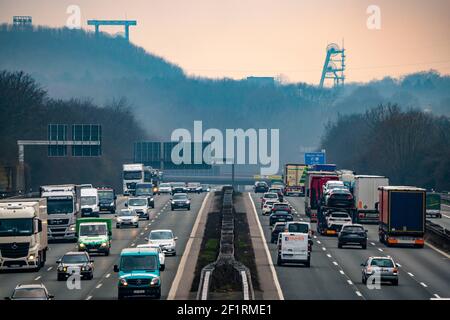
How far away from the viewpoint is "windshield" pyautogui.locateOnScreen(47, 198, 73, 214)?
264 ft

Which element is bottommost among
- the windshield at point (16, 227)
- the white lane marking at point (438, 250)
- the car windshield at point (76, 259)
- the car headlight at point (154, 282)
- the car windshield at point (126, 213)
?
the white lane marking at point (438, 250)

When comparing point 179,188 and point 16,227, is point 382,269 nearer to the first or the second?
point 16,227

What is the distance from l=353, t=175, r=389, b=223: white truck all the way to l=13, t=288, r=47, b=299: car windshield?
54.3 meters

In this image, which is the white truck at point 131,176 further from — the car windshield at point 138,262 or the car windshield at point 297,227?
the car windshield at point 138,262

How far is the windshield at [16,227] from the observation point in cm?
6091

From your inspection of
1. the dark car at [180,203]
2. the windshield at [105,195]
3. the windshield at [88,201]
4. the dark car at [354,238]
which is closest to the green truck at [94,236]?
the dark car at [354,238]

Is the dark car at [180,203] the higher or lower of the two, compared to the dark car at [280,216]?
lower

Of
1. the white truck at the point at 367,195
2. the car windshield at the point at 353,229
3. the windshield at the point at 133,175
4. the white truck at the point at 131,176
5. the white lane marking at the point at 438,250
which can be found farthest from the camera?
the windshield at the point at 133,175

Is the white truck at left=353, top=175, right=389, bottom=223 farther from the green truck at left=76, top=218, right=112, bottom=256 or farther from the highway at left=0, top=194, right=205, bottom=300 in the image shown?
the green truck at left=76, top=218, right=112, bottom=256

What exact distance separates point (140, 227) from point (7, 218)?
3335 cm

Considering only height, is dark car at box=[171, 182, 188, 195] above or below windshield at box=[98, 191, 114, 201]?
below

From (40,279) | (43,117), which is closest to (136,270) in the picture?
(40,279)

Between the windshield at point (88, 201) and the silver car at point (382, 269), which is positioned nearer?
the silver car at point (382, 269)

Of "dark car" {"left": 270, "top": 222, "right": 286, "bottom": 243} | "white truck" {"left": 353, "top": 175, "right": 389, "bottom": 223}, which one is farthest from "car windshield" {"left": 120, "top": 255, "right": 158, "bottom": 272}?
"white truck" {"left": 353, "top": 175, "right": 389, "bottom": 223}
